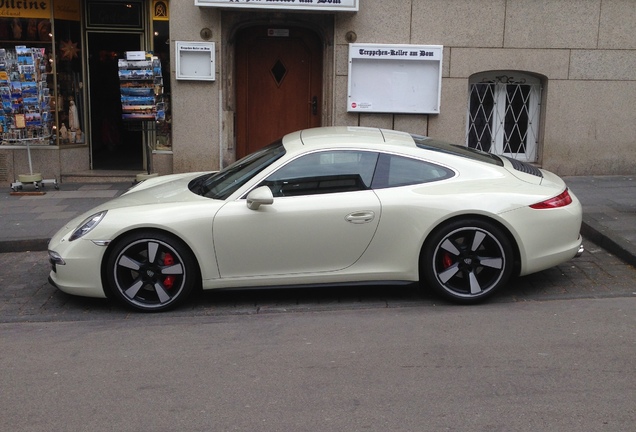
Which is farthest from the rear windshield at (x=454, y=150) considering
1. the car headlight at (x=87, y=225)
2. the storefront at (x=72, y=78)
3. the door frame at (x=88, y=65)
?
the door frame at (x=88, y=65)

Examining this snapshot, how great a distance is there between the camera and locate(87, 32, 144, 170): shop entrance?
41.9 ft

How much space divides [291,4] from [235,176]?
5394 mm

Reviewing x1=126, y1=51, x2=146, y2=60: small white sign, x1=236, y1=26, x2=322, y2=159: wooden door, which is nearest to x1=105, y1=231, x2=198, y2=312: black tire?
x1=126, y1=51, x2=146, y2=60: small white sign

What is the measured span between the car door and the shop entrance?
20.7 feet

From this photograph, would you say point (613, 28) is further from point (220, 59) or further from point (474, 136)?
point (220, 59)

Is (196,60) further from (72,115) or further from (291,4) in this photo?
(72,115)

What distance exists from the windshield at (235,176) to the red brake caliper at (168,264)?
2.00ft

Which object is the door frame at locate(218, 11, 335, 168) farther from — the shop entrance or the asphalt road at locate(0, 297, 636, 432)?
the asphalt road at locate(0, 297, 636, 432)

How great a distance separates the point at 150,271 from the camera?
244 inches

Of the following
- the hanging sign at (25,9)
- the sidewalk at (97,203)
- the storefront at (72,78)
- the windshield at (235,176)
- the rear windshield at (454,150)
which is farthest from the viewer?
the hanging sign at (25,9)

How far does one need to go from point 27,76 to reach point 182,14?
246 centimetres

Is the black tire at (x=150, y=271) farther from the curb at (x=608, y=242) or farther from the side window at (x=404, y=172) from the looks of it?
the curb at (x=608, y=242)

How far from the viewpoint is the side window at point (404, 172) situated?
630 cm

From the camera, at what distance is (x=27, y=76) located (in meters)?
11.2
